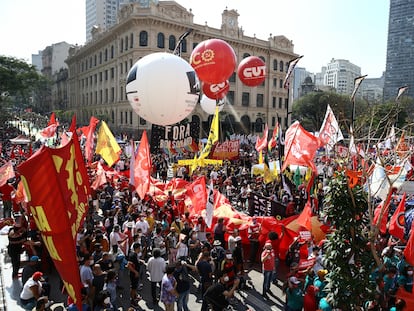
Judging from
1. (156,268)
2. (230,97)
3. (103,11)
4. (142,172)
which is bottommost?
(156,268)

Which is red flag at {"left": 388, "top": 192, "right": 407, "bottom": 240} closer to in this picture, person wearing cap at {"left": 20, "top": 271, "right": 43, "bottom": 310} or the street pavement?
the street pavement

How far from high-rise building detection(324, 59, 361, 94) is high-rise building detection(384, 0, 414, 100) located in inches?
1413

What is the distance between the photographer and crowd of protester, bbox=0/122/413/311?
20.3ft

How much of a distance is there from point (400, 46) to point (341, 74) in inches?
1744

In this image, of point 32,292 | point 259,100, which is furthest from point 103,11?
point 32,292

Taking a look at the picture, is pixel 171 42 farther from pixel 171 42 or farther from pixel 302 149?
pixel 302 149

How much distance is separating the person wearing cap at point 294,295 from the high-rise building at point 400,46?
419 ft

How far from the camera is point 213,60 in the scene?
13562 mm

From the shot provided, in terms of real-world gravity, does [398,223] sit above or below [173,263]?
above

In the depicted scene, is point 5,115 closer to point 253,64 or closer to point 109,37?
point 109,37

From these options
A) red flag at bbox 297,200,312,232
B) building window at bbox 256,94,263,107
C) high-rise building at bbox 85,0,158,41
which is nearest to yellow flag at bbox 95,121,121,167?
red flag at bbox 297,200,312,232

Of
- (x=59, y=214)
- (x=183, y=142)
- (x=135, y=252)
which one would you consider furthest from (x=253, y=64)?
(x=59, y=214)

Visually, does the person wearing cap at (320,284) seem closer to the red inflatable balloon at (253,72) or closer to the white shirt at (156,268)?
the white shirt at (156,268)

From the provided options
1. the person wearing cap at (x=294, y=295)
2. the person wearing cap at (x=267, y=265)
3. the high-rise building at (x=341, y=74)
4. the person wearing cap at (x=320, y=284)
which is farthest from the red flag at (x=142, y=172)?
the high-rise building at (x=341, y=74)
